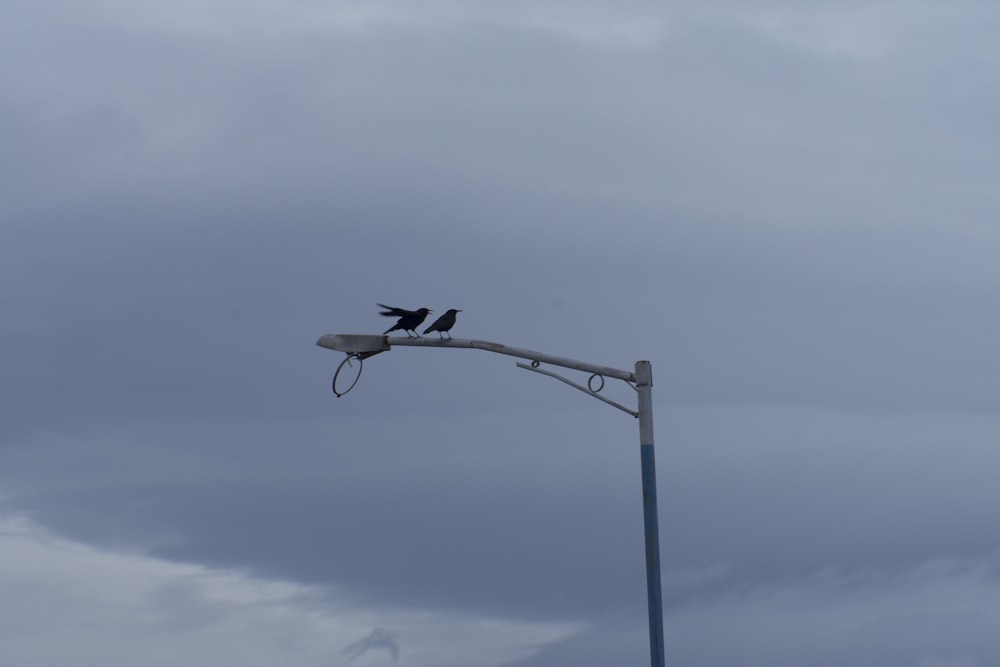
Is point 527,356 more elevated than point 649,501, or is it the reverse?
point 527,356

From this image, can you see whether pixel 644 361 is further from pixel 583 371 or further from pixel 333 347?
pixel 333 347

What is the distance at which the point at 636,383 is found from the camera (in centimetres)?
1791

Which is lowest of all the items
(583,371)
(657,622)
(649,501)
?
(657,622)

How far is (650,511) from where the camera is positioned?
17.6 meters

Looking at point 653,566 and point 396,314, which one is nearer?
point 653,566

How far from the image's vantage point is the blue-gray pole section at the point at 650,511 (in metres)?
17.4

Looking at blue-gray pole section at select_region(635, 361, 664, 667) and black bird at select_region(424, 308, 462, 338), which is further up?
black bird at select_region(424, 308, 462, 338)

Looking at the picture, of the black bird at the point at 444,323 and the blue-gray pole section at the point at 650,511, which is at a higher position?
the black bird at the point at 444,323

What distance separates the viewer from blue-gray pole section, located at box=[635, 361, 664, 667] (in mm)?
17359

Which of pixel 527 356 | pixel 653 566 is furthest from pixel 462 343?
pixel 653 566

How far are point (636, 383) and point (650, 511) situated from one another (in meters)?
1.48

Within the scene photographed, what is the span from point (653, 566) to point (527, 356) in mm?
2770

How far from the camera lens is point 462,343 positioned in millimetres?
17797

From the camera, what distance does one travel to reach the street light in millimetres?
17406
